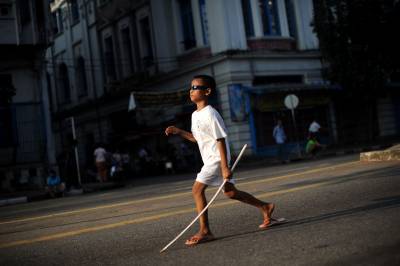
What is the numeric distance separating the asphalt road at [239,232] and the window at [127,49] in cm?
2378

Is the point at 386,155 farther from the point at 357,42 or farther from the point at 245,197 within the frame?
the point at 357,42

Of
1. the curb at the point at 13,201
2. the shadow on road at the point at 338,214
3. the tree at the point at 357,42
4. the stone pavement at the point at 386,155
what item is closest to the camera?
the shadow on road at the point at 338,214

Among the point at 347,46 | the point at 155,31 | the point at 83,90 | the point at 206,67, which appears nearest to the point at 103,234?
the point at 206,67

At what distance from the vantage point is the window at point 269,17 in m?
25.7

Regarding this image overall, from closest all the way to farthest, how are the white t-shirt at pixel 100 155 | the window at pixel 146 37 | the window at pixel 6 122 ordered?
the window at pixel 6 122
the white t-shirt at pixel 100 155
the window at pixel 146 37

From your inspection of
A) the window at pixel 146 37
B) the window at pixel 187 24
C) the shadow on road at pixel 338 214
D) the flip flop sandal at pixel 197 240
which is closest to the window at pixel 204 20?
the window at pixel 187 24

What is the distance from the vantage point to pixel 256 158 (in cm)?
2317

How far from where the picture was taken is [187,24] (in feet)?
88.7

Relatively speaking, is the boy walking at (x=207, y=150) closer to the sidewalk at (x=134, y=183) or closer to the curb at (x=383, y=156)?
the curb at (x=383, y=156)

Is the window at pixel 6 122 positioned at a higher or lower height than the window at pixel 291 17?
lower

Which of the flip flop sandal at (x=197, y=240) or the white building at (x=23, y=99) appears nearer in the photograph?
the flip flop sandal at (x=197, y=240)

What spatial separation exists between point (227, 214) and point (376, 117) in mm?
25058

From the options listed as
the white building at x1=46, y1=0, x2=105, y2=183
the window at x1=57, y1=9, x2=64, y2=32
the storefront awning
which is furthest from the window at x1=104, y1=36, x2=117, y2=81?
the storefront awning

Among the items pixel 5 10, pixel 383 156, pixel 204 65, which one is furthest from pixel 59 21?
pixel 383 156
